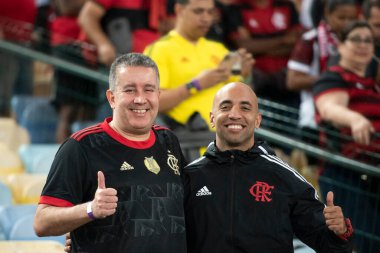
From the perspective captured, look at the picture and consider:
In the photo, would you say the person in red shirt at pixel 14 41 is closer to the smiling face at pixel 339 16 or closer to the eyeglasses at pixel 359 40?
the smiling face at pixel 339 16

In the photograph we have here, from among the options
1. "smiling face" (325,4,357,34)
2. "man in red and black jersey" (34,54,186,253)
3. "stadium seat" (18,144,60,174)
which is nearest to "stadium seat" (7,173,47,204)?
"stadium seat" (18,144,60,174)

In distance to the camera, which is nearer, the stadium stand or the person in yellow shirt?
the person in yellow shirt

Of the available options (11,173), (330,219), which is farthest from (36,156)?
(330,219)

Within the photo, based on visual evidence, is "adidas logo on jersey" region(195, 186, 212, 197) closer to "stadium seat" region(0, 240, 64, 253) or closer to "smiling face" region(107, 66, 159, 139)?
"smiling face" region(107, 66, 159, 139)

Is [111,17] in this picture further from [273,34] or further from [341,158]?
[341,158]

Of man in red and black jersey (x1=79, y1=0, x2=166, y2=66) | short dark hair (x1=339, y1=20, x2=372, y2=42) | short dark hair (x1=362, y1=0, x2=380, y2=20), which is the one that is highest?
short dark hair (x1=362, y1=0, x2=380, y2=20)

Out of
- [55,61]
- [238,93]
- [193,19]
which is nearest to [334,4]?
[193,19]

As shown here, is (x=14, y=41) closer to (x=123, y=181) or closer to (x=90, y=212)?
(x=123, y=181)

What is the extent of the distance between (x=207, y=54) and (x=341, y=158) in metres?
1.10

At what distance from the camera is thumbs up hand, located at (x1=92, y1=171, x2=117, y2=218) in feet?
12.4

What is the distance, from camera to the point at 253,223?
171 inches

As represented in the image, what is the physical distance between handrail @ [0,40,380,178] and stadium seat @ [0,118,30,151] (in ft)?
1.96

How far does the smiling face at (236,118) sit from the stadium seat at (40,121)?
3680 mm

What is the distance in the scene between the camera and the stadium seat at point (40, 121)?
26.4ft
